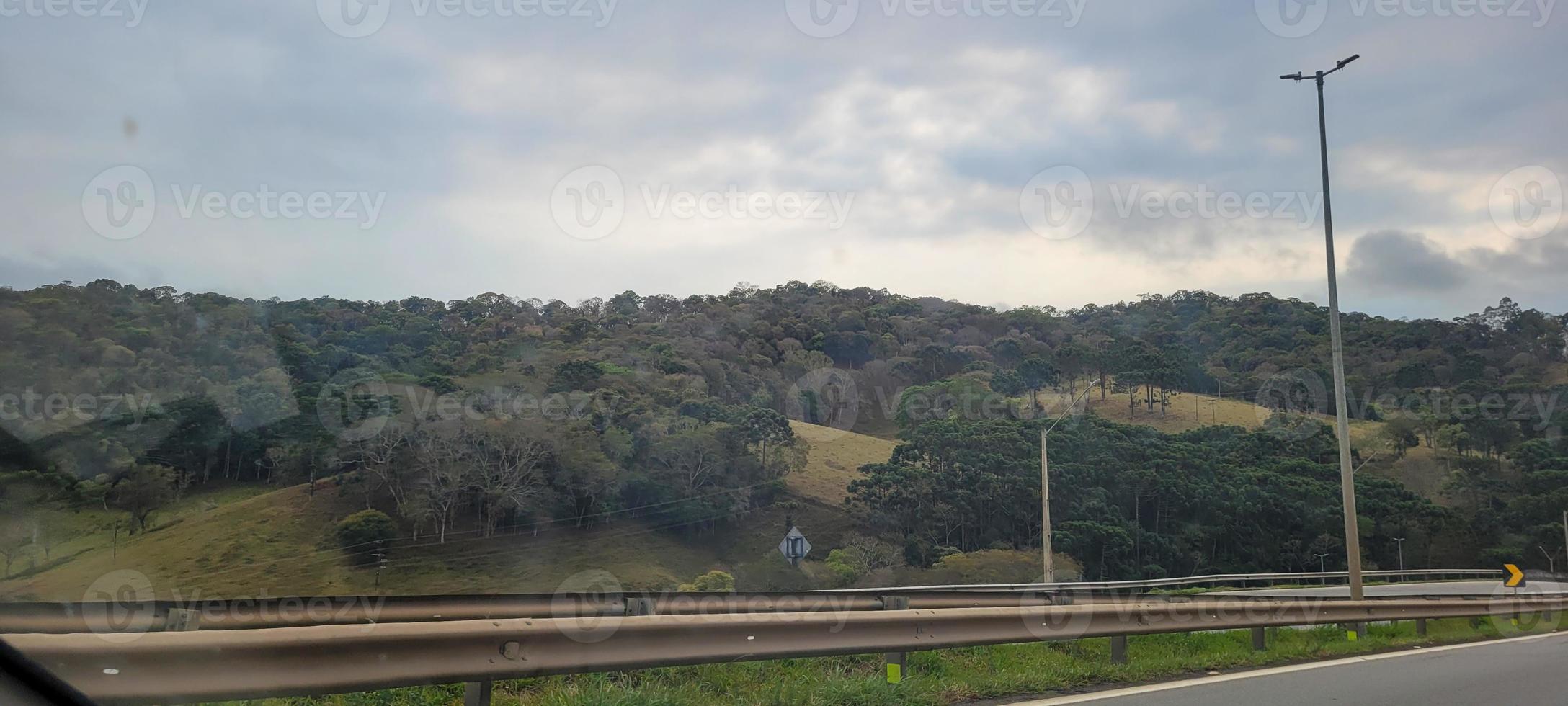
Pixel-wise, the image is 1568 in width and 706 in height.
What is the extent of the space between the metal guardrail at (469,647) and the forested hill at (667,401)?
27334mm

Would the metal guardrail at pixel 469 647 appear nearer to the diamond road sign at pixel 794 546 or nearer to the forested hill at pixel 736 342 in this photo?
the diamond road sign at pixel 794 546

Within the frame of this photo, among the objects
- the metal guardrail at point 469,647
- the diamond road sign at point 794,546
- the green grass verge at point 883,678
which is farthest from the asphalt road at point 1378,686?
the diamond road sign at point 794,546

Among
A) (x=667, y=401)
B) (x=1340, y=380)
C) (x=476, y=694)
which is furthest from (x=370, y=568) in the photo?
(x=476, y=694)

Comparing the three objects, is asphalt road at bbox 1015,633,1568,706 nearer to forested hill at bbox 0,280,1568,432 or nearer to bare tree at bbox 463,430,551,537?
forested hill at bbox 0,280,1568,432

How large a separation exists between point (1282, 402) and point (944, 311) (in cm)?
4318

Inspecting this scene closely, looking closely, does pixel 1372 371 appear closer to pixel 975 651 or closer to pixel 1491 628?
pixel 1491 628

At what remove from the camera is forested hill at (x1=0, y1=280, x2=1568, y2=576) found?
40719 mm

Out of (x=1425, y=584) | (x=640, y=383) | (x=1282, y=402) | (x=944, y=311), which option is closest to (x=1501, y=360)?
(x=1282, y=402)

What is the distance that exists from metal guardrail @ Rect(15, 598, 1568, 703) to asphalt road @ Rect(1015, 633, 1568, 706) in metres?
0.88

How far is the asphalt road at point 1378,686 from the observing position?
328 inches

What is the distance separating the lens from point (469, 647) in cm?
514

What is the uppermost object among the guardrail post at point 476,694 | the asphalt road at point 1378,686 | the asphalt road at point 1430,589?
the guardrail post at point 476,694

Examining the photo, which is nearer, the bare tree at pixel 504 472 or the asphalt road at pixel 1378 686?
the asphalt road at pixel 1378 686

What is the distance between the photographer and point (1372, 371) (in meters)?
101
